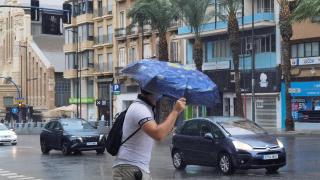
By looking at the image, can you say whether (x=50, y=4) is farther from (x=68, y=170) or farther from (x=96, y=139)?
(x=68, y=170)

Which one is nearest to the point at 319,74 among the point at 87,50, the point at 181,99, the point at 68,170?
the point at 68,170

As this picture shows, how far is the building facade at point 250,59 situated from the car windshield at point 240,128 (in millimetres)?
28469

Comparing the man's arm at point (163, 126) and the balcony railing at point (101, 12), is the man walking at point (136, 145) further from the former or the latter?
the balcony railing at point (101, 12)

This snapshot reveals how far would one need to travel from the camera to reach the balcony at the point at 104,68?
229 ft

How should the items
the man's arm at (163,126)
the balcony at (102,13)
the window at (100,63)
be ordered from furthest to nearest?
the window at (100,63) → the balcony at (102,13) → the man's arm at (163,126)

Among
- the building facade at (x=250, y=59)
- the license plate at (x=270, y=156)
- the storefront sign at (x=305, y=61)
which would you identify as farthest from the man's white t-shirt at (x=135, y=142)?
the storefront sign at (x=305, y=61)

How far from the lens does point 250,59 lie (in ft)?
164

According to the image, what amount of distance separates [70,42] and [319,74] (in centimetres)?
4075

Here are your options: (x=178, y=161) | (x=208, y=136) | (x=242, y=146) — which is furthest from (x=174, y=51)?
(x=242, y=146)

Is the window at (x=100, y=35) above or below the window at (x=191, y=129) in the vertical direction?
above

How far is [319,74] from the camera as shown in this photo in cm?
4459

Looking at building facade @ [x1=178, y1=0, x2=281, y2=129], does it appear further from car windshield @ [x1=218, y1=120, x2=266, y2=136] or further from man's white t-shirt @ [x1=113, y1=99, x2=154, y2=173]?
man's white t-shirt @ [x1=113, y1=99, x2=154, y2=173]

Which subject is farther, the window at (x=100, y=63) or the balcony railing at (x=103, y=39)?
the window at (x=100, y=63)

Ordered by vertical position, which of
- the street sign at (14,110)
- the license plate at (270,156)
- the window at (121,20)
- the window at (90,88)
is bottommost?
the street sign at (14,110)
